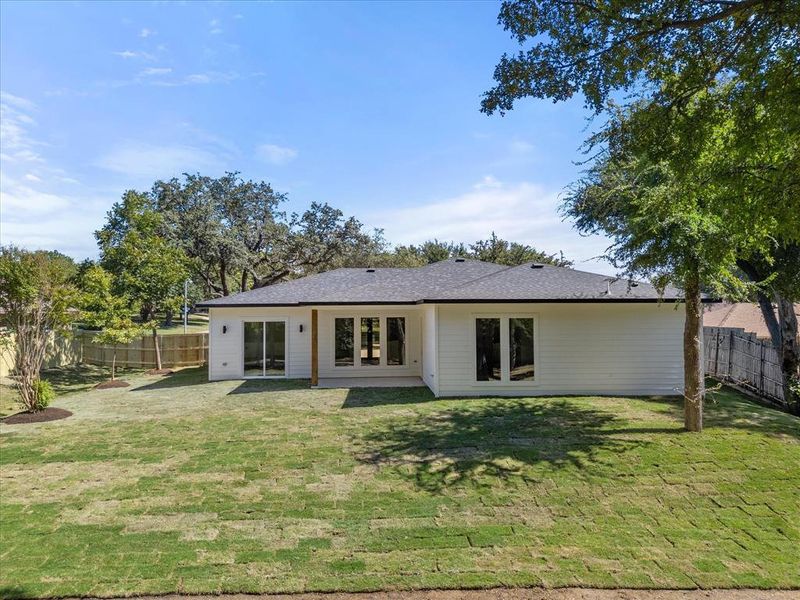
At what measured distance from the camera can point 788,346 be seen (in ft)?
40.7

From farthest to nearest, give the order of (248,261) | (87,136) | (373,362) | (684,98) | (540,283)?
(248,261), (373,362), (87,136), (540,283), (684,98)

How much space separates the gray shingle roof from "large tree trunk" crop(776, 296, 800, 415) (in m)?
3.38

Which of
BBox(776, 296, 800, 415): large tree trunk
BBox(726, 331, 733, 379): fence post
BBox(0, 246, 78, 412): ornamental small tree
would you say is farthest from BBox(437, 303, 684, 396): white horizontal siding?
BBox(0, 246, 78, 412): ornamental small tree

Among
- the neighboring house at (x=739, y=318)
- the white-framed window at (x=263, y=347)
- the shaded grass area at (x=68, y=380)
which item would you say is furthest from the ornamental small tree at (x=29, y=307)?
the neighboring house at (x=739, y=318)

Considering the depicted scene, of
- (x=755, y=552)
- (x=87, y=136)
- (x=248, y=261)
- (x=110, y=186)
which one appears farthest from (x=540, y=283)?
(x=110, y=186)

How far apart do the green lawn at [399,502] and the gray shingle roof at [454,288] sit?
3.18 metres

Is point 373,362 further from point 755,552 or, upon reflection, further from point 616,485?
point 755,552

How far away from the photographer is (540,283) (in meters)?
12.8

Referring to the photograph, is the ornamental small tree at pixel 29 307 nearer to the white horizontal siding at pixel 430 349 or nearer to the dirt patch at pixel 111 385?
the dirt patch at pixel 111 385

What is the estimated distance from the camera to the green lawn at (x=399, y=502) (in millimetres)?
4219

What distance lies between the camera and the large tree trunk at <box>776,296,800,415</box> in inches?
485

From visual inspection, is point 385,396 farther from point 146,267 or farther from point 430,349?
point 146,267

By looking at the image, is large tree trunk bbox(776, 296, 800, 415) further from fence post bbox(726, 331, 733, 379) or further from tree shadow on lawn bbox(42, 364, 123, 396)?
tree shadow on lawn bbox(42, 364, 123, 396)

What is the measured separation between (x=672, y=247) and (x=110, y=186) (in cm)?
2602
